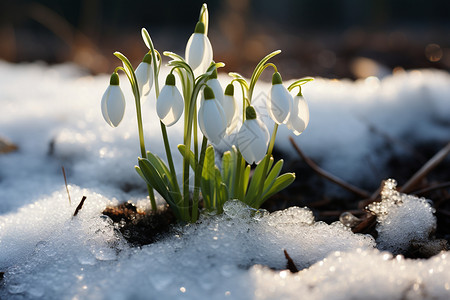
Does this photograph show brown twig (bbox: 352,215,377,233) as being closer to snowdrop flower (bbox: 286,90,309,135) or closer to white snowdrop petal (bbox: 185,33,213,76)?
snowdrop flower (bbox: 286,90,309,135)

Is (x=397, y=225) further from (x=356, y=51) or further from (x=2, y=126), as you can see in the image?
(x=356, y=51)

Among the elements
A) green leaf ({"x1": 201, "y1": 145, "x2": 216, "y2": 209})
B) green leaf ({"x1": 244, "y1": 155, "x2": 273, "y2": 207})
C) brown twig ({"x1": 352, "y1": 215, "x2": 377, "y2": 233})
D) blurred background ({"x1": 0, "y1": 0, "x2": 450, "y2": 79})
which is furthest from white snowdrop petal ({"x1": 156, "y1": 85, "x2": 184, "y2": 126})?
blurred background ({"x1": 0, "y1": 0, "x2": 450, "y2": 79})

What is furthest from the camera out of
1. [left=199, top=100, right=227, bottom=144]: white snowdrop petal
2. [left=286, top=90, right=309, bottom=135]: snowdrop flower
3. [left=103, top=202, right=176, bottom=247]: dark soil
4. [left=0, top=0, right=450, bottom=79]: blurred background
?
[left=0, top=0, right=450, bottom=79]: blurred background

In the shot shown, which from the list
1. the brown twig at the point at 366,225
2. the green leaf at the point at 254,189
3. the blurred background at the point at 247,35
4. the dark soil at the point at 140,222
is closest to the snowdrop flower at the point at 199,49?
the green leaf at the point at 254,189

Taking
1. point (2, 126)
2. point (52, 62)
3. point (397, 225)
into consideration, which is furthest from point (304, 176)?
point (52, 62)

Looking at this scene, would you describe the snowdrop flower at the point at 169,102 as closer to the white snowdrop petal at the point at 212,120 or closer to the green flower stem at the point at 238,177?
the white snowdrop petal at the point at 212,120
